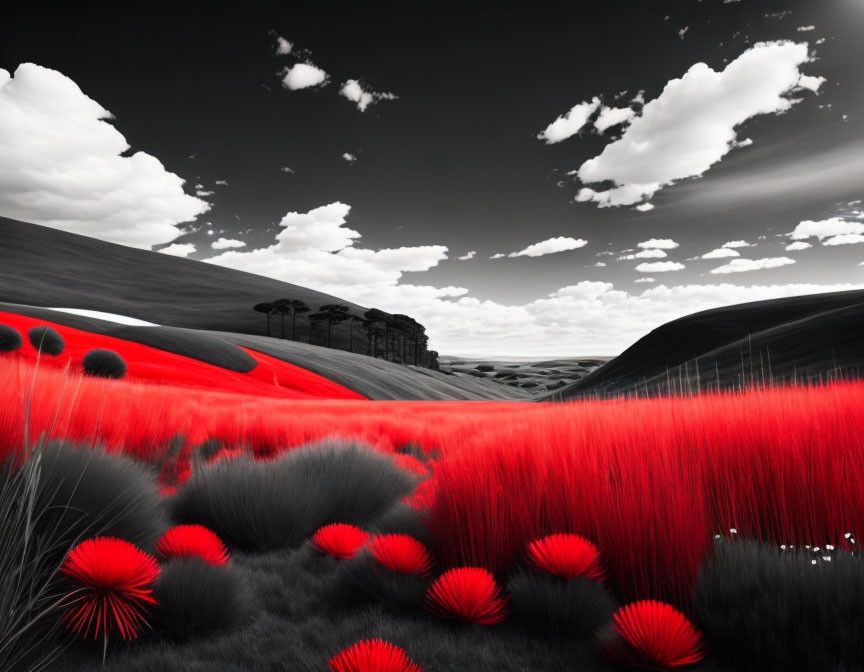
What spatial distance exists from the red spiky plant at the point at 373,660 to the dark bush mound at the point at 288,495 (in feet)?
4.23

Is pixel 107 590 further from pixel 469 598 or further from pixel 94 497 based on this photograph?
pixel 469 598

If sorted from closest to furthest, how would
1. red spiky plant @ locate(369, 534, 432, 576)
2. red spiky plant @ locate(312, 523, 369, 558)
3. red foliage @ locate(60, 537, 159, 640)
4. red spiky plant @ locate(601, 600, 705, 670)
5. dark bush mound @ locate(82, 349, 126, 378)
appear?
red spiky plant @ locate(601, 600, 705, 670), red foliage @ locate(60, 537, 159, 640), red spiky plant @ locate(369, 534, 432, 576), red spiky plant @ locate(312, 523, 369, 558), dark bush mound @ locate(82, 349, 126, 378)

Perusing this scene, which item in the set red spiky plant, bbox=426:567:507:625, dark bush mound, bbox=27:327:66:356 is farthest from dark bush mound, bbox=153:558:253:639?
dark bush mound, bbox=27:327:66:356

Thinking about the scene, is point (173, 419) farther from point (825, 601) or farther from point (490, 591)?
point (825, 601)

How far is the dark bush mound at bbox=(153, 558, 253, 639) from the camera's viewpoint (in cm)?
130

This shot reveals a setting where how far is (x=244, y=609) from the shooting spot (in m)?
1.36

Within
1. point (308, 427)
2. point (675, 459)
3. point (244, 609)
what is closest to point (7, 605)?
point (244, 609)

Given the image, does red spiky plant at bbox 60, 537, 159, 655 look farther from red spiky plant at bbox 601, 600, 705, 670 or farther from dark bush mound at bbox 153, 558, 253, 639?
red spiky plant at bbox 601, 600, 705, 670

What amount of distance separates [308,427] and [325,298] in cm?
11864

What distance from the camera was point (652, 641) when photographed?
3.44 feet

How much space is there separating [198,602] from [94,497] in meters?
0.73

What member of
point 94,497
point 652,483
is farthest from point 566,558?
point 94,497

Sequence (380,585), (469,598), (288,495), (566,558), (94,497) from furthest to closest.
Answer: (288,495) → (94,497) → (380,585) → (566,558) → (469,598)

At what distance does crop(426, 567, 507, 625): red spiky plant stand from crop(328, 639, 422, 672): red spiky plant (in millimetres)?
266
